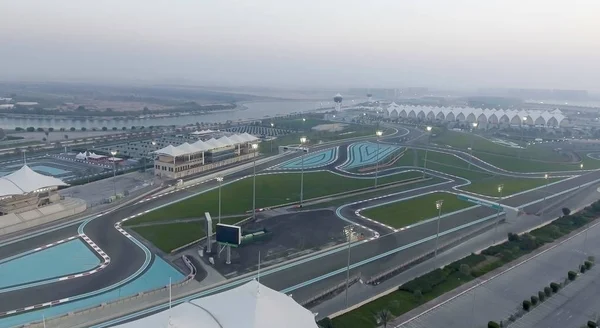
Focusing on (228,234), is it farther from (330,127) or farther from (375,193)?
(330,127)

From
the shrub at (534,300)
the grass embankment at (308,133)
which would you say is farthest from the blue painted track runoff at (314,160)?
the shrub at (534,300)

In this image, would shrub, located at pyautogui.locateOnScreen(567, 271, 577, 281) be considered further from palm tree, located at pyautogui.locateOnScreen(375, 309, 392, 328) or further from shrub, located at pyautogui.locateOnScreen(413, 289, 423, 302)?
palm tree, located at pyautogui.locateOnScreen(375, 309, 392, 328)

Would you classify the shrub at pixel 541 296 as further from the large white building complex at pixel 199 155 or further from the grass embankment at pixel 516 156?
the grass embankment at pixel 516 156

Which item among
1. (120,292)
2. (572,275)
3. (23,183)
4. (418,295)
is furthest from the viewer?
(23,183)

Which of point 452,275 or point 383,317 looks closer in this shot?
point 383,317

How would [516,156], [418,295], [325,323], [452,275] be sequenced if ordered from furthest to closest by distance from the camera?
[516,156], [452,275], [418,295], [325,323]

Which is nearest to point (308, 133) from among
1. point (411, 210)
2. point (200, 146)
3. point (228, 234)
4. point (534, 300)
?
point (200, 146)

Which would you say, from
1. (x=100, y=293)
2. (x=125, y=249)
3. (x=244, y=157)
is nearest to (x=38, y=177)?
(x=125, y=249)
